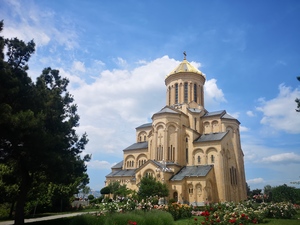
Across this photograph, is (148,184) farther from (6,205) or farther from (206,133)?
(206,133)

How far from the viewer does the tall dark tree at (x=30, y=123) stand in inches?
440

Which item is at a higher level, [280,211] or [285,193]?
[285,193]

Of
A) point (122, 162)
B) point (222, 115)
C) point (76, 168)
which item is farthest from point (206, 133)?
point (76, 168)

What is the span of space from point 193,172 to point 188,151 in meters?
4.52

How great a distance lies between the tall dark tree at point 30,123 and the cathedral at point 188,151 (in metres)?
16.2

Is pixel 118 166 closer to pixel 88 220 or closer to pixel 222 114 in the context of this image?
pixel 222 114

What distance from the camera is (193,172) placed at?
31.8m

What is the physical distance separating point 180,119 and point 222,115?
784 cm

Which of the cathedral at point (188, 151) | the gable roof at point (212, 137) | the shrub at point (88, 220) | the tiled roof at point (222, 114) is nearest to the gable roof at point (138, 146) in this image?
the cathedral at point (188, 151)

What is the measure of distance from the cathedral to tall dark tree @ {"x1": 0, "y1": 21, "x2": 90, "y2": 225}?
16.2 m

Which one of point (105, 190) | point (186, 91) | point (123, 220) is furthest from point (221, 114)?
point (123, 220)

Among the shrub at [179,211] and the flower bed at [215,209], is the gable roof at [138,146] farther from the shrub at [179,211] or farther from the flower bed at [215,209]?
the shrub at [179,211]

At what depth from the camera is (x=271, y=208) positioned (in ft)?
54.2

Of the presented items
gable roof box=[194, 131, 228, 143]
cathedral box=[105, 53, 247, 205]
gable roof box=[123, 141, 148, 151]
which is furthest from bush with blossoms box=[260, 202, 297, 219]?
Result: gable roof box=[123, 141, 148, 151]
